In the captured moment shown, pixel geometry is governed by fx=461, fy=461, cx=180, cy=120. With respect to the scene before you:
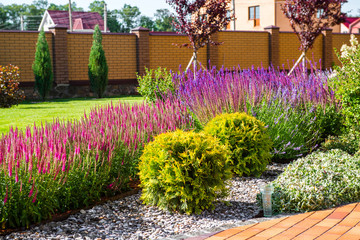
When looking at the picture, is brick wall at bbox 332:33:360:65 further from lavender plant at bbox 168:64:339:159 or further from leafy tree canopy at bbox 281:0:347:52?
lavender plant at bbox 168:64:339:159

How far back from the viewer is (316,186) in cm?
397

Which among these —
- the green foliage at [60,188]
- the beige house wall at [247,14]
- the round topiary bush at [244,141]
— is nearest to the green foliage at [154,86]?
the round topiary bush at [244,141]

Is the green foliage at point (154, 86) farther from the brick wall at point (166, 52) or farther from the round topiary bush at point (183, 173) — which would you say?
the brick wall at point (166, 52)

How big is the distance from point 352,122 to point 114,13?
73.6 meters

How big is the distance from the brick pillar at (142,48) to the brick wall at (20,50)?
354 centimetres


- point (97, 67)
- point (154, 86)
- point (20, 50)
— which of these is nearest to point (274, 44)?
point (97, 67)

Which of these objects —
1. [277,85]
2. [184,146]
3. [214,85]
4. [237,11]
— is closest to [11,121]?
[214,85]

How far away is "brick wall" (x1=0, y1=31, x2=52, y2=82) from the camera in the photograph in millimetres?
15977

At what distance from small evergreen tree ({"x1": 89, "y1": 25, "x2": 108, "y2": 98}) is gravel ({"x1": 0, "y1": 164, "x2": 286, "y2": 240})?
1243 cm

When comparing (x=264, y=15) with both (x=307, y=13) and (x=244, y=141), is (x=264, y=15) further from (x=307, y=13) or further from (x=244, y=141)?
(x=244, y=141)

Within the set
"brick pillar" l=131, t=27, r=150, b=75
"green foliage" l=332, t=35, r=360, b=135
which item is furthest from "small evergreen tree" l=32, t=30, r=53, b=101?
"green foliage" l=332, t=35, r=360, b=135

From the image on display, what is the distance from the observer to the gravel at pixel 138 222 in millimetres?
3326

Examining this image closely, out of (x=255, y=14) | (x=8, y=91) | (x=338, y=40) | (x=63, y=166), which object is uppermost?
(x=255, y=14)

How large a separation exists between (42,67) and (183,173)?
41.3ft
